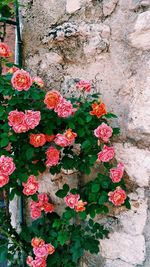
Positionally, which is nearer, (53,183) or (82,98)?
(82,98)

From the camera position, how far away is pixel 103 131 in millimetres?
1474

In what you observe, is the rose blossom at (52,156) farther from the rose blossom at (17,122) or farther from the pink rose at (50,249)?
the pink rose at (50,249)

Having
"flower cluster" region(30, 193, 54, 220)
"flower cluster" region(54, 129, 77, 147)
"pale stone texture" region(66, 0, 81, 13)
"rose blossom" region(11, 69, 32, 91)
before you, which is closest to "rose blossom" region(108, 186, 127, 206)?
"flower cluster" region(54, 129, 77, 147)

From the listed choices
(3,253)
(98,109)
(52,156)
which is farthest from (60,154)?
(3,253)

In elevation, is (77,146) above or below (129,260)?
above

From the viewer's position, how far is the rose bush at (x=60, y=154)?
4.90ft

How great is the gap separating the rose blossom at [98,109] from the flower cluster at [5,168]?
0.38m

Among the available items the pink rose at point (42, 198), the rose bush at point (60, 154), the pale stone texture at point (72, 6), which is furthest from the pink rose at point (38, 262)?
the pale stone texture at point (72, 6)

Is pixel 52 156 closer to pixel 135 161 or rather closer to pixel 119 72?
pixel 135 161

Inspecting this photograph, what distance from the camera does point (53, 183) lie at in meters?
1.81

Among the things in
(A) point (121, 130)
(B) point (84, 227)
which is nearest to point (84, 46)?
(A) point (121, 130)

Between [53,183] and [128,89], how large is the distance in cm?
59

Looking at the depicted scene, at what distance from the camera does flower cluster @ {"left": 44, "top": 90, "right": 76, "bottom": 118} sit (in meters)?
1.50

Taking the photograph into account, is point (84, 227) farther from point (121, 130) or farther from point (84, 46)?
point (84, 46)
